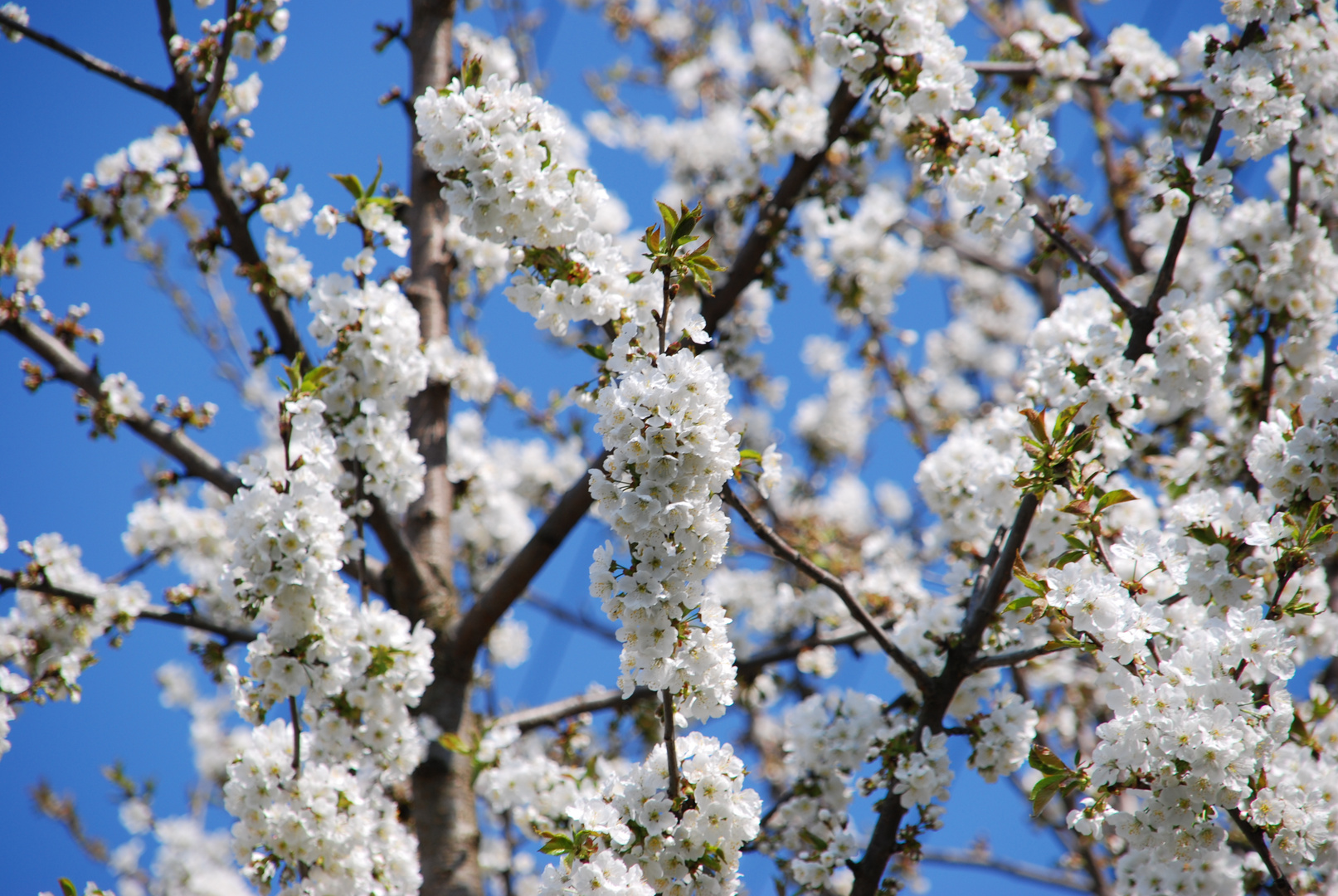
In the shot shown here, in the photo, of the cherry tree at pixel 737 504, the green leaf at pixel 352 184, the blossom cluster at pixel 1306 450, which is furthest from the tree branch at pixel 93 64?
the blossom cluster at pixel 1306 450

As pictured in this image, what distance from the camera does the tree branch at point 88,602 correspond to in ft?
11.6

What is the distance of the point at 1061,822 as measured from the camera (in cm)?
598

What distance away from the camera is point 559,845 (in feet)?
7.69

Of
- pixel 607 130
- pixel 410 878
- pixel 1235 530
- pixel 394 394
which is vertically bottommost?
A: pixel 410 878

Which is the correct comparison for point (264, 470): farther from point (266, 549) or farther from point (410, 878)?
point (410, 878)

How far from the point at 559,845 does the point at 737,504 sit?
105cm

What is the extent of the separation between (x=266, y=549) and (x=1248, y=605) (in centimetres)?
312

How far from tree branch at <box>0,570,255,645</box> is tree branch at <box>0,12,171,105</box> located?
6.80ft

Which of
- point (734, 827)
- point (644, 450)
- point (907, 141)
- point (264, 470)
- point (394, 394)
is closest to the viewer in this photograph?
point (644, 450)

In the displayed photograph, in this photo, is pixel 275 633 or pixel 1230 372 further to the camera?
pixel 1230 372

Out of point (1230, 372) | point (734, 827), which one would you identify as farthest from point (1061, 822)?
point (734, 827)

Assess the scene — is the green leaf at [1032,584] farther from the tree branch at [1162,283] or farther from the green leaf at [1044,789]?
the tree branch at [1162,283]

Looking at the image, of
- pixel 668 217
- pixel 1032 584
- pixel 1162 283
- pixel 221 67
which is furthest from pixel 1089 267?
pixel 221 67

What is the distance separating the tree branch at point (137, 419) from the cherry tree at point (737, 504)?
2cm
